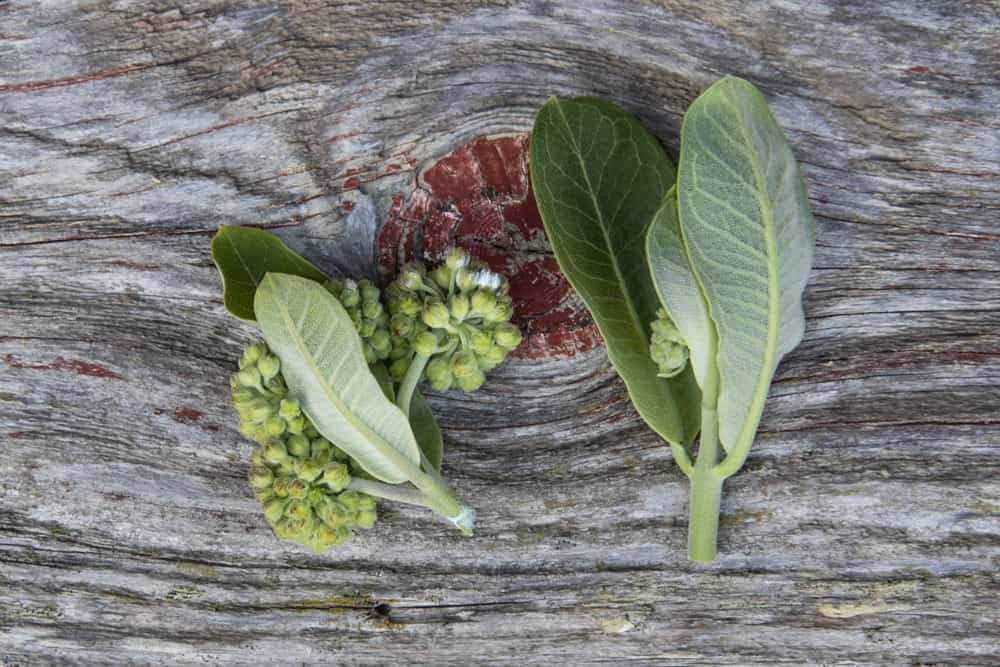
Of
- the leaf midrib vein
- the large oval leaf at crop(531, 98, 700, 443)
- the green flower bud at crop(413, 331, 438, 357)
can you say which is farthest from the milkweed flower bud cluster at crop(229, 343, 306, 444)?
the leaf midrib vein

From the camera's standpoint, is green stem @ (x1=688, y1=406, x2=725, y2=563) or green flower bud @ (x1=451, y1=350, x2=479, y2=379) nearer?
green flower bud @ (x1=451, y1=350, x2=479, y2=379)

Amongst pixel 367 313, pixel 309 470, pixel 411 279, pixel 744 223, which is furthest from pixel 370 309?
pixel 744 223

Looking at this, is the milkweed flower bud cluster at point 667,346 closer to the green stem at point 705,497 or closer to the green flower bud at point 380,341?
the green stem at point 705,497

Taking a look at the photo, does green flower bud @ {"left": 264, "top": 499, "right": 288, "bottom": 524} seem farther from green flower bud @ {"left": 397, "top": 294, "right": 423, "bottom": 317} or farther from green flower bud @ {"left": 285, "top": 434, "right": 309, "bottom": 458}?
green flower bud @ {"left": 397, "top": 294, "right": 423, "bottom": 317}

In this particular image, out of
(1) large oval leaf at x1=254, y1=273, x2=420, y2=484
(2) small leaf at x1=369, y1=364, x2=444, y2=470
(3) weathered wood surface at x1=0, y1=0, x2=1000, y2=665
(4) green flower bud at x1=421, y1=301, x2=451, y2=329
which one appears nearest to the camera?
(1) large oval leaf at x1=254, y1=273, x2=420, y2=484

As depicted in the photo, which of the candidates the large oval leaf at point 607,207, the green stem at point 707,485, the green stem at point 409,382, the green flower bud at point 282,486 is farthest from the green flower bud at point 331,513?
the green stem at point 707,485

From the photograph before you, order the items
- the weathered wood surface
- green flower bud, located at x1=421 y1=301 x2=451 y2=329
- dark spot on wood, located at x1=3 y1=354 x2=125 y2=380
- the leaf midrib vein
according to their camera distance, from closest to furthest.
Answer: the leaf midrib vein < green flower bud, located at x1=421 y1=301 x2=451 y2=329 < the weathered wood surface < dark spot on wood, located at x1=3 y1=354 x2=125 y2=380
